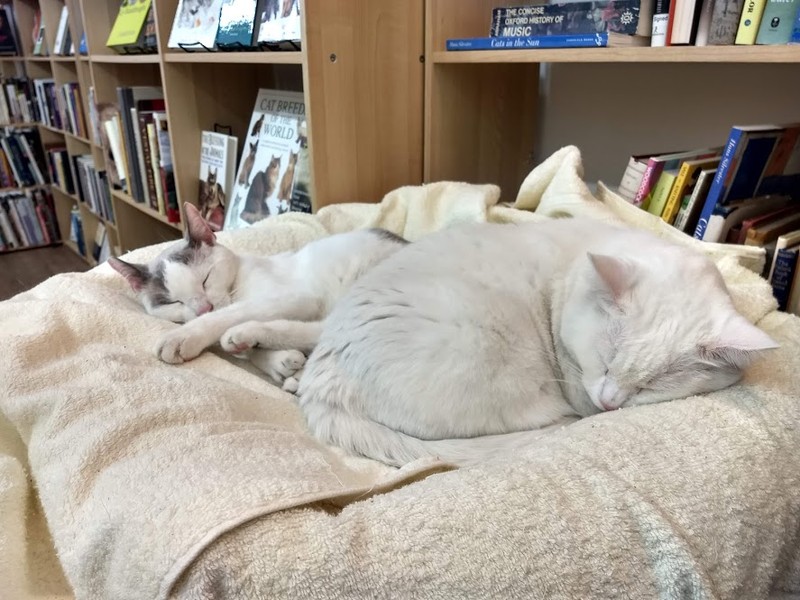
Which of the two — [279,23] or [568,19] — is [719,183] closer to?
[568,19]

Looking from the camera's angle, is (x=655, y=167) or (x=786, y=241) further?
(x=655, y=167)

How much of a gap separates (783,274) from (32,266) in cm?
357

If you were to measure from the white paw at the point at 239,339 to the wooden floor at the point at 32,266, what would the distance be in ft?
8.02

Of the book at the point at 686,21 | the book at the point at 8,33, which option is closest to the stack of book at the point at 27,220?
the book at the point at 8,33

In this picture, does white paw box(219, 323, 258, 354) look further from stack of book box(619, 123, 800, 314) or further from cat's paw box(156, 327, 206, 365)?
stack of book box(619, 123, 800, 314)

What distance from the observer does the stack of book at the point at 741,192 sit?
38.2 inches

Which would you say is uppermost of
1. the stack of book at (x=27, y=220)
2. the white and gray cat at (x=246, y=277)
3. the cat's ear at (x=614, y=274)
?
the cat's ear at (x=614, y=274)

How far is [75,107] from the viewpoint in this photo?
2.76 meters

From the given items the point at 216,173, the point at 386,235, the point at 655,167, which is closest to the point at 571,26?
the point at 655,167

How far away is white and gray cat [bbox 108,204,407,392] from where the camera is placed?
3.70 ft

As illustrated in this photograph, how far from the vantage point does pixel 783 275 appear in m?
0.98

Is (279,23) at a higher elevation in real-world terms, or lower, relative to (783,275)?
higher

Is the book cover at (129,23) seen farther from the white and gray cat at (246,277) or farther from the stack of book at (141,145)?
the white and gray cat at (246,277)

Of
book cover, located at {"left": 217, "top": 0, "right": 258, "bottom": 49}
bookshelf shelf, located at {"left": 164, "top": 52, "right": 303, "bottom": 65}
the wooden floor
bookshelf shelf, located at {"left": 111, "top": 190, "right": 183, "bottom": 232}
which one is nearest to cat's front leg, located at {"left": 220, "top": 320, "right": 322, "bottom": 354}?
bookshelf shelf, located at {"left": 164, "top": 52, "right": 303, "bottom": 65}
